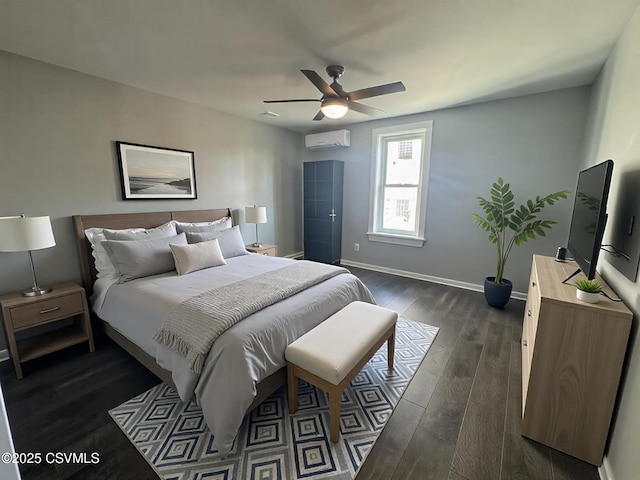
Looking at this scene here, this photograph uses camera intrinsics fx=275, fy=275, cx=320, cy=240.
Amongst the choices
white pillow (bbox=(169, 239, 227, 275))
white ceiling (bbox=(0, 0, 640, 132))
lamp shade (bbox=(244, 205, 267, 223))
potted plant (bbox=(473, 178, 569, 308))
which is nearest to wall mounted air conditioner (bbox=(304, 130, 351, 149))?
white ceiling (bbox=(0, 0, 640, 132))

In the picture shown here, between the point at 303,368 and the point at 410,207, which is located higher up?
the point at 410,207

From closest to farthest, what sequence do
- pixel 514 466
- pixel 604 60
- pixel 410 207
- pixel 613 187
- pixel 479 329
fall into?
pixel 514 466 → pixel 613 187 → pixel 604 60 → pixel 479 329 → pixel 410 207

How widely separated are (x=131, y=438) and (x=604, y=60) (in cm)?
448

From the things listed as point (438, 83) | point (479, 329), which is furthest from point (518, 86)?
point (479, 329)

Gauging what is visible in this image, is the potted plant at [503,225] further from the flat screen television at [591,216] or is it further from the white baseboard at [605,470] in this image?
the white baseboard at [605,470]

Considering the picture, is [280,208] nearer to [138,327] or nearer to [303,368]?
[138,327]

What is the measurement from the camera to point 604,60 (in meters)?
2.35

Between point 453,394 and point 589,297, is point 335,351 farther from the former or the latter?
point 589,297

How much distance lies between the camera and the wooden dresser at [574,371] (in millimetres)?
1363

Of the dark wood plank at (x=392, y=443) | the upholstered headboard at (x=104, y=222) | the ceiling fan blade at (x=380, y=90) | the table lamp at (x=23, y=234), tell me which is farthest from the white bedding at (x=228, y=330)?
the ceiling fan blade at (x=380, y=90)

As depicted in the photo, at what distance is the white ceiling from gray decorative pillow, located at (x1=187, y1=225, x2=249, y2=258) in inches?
61.5

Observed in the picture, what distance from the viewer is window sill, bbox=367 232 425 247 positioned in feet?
13.7

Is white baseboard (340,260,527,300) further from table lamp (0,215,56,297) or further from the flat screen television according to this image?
table lamp (0,215,56,297)

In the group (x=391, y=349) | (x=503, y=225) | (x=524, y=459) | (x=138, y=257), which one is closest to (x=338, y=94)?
(x=391, y=349)
